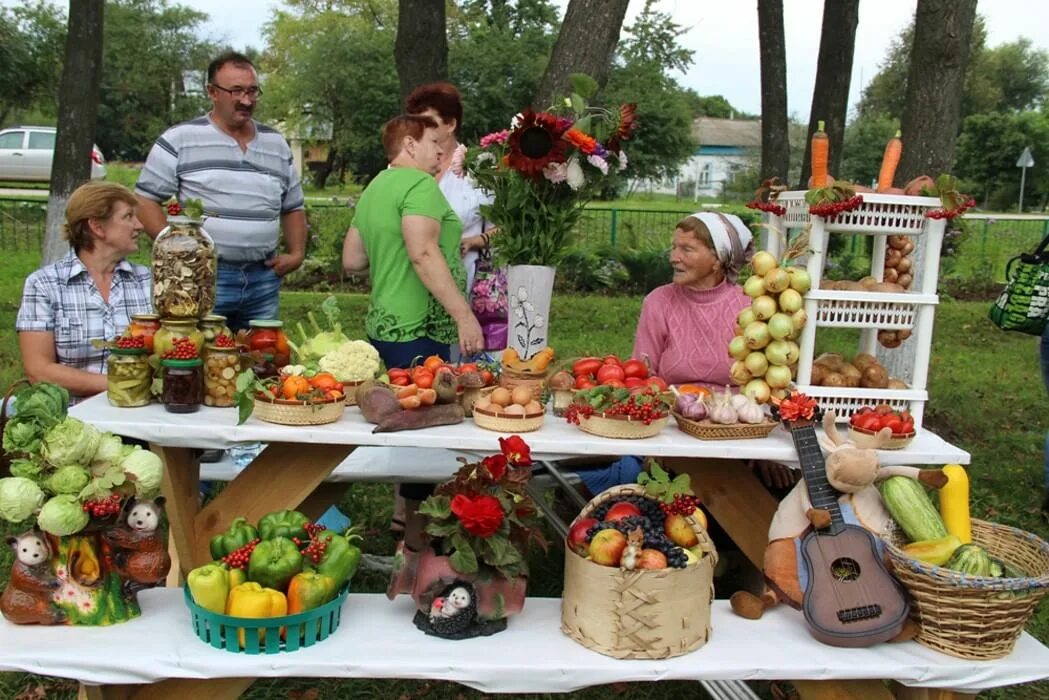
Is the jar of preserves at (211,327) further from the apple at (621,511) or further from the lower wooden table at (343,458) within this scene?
the apple at (621,511)

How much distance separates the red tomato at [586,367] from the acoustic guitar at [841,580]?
62 centimetres

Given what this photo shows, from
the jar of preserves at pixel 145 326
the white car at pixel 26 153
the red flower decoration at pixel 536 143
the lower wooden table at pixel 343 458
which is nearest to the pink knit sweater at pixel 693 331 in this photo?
the lower wooden table at pixel 343 458

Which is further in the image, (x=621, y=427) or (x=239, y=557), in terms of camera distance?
(x=621, y=427)

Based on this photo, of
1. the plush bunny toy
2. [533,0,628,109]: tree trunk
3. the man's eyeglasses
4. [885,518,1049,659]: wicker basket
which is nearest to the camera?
[885,518,1049,659]: wicker basket

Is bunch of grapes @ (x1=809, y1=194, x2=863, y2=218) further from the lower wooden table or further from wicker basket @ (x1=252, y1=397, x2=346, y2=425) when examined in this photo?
wicker basket @ (x1=252, y1=397, x2=346, y2=425)

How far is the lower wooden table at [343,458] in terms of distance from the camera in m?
2.32

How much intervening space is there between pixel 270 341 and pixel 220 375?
0.26 metres

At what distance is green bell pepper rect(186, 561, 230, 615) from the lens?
2.12 m

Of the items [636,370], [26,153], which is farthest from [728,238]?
[26,153]

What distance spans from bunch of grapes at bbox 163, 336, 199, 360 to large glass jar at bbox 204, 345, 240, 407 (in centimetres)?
6

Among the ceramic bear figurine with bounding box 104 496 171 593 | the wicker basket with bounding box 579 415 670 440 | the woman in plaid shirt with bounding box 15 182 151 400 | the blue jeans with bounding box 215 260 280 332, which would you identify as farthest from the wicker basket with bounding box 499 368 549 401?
the blue jeans with bounding box 215 260 280 332

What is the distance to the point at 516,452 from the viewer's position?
2.28 metres

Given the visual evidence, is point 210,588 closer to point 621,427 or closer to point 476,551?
point 476,551

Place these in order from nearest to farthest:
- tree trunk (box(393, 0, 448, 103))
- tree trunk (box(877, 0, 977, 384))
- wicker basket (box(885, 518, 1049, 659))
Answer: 1. wicker basket (box(885, 518, 1049, 659))
2. tree trunk (box(877, 0, 977, 384))
3. tree trunk (box(393, 0, 448, 103))
